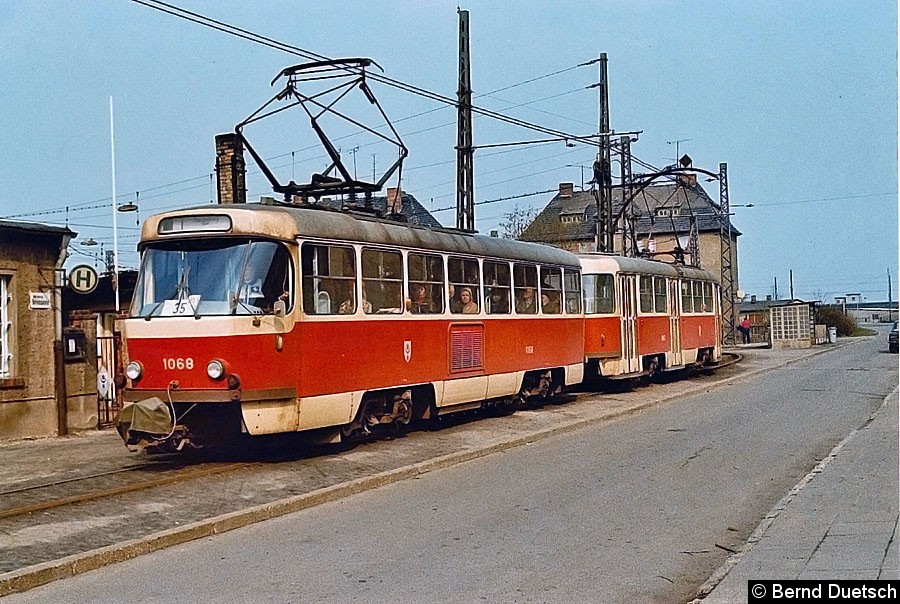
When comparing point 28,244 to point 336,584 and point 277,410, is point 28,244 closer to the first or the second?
point 277,410

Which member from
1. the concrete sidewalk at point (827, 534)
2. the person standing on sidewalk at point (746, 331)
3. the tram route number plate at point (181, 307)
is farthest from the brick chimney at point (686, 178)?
the tram route number plate at point (181, 307)

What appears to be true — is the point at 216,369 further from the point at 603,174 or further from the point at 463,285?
the point at 603,174

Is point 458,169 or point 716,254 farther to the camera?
point 716,254

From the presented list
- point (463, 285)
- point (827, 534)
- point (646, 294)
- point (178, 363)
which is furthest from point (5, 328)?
point (646, 294)

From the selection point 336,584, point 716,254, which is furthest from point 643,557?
point 716,254

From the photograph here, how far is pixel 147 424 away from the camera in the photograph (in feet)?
39.1

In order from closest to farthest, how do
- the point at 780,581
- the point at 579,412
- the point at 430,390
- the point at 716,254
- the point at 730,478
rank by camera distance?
1. the point at 780,581
2. the point at 730,478
3. the point at 430,390
4. the point at 579,412
5. the point at 716,254

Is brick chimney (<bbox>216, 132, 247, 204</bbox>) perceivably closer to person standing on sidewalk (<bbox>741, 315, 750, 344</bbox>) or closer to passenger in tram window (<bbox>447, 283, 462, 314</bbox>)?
passenger in tram window (<bbox>447, 283, 462, 314</bbox>)

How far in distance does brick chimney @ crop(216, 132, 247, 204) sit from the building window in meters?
6.70

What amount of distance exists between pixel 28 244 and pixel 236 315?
6076 mm

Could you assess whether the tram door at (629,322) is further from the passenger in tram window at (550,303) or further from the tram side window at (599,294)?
the passenger in tram window at (550,303)

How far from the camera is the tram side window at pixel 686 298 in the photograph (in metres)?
29.3

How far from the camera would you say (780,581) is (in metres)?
7.04

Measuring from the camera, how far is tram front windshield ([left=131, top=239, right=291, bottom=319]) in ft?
40.2
